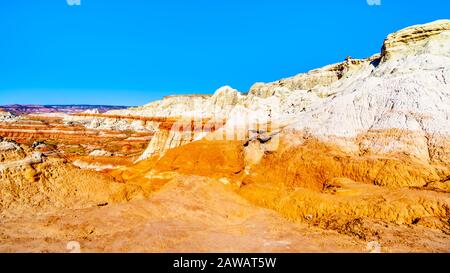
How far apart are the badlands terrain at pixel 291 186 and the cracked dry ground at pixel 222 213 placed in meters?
0.05

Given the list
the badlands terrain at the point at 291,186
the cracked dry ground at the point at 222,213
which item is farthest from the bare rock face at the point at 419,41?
the cracked dry ground at the point at 222,213

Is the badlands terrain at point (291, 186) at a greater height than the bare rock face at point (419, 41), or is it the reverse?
the bare rock face at point (419, 41)

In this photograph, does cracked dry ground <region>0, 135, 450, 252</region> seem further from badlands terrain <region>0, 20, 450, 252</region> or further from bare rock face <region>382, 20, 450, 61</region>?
bare rock face <region>382, 20, 450, 61</region>

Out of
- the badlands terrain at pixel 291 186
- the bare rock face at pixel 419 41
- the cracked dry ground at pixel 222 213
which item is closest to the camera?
the cracked dry ground at pixel 222 213

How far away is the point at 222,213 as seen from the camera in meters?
13.3

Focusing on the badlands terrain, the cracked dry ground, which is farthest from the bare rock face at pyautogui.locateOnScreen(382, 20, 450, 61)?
the cracked dry ground

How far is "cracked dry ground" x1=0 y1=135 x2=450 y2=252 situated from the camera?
9.70 meters

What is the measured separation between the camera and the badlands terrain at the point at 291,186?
10.0 meters

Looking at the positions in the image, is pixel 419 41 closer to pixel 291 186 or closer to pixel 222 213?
pixel 291 186

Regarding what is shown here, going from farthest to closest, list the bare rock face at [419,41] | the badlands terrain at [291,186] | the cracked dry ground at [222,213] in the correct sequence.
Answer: the bare rock face at [419,41]
the badlands terrain at [291,186]
the cracked dry ground at [222,213]

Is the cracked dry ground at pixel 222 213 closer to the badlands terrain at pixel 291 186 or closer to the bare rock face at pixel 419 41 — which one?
the badlands terrain at pixel 291 186

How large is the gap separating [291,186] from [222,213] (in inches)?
157
